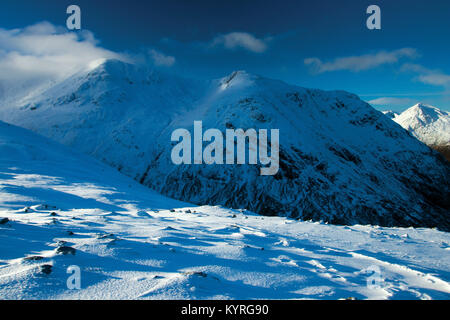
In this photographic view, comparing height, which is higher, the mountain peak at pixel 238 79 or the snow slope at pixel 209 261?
the mountain peak at pixel 238 79

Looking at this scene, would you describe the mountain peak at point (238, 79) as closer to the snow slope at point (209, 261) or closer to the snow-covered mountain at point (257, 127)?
the snow-covered mountain at point (257, 127)

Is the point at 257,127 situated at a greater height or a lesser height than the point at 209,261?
greater

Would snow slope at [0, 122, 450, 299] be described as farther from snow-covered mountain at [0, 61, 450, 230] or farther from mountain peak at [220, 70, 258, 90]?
mountain peak at [220, 70, 258, 90]

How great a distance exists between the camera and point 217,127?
245ft

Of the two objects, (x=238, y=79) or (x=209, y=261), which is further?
(x=238, y=79)

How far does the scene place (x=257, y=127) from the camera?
75.4 m

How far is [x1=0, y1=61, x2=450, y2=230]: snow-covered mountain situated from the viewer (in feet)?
217

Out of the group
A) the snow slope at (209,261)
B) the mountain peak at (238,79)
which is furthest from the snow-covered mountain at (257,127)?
the snow slope at (209,261)

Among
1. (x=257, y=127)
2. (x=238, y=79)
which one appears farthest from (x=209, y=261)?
(x=238, y=79)

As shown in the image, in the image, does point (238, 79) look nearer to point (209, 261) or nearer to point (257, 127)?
point (257, 127)

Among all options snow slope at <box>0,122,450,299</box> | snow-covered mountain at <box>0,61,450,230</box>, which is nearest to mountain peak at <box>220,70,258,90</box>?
snow-covered mountain at <box>0,61,450,230</box>

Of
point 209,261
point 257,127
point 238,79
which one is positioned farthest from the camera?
point 238,79

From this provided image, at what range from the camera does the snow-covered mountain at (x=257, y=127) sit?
66.2m

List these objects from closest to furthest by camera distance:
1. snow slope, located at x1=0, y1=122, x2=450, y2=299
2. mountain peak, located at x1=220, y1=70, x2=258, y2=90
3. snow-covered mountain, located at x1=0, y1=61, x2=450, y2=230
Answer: snow slope, located at x1=0, y1=122, x2=450, y2=299 → snow-covered mountain, located at x1=0, y1=61, x2=450, y2=230 → mountain peak, located at x1=220, y1=70, x2=258, y2=90
